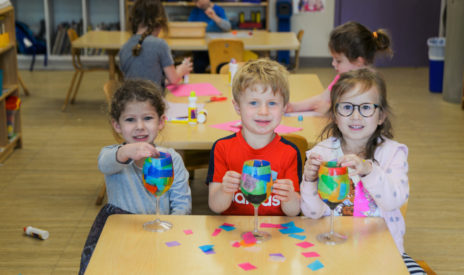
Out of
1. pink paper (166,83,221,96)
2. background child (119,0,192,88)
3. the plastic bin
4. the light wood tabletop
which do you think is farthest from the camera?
the plastic bin

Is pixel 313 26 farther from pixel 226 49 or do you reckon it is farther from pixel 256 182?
pixel 256 182

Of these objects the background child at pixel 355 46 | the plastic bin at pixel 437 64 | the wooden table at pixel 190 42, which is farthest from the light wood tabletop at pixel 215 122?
the plastic bin at pixel 437 64

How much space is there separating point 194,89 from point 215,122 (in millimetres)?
817

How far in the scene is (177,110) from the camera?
129 inches

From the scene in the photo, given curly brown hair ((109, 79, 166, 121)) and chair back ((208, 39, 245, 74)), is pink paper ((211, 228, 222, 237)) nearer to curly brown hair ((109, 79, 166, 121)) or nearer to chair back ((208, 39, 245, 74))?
curly brown hair ((109, 79, 166, 121))

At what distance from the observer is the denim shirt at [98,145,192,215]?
2191mm

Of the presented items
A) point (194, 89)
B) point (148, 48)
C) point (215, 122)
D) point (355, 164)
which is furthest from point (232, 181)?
point (148, 48)

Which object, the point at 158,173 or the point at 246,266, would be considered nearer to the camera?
the point at 246,266

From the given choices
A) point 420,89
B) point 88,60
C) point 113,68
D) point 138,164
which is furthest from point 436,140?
point 88,60

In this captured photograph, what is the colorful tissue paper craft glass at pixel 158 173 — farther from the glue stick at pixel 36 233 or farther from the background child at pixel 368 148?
the glue stick at pixel 36 233

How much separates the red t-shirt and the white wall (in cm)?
643

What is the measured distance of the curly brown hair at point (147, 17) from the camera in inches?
165

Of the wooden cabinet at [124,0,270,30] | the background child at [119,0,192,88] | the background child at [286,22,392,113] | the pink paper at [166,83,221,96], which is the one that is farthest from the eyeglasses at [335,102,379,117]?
the wooden cabinet at [124,0,270,30]

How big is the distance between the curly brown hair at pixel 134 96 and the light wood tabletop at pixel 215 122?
1.34ft
